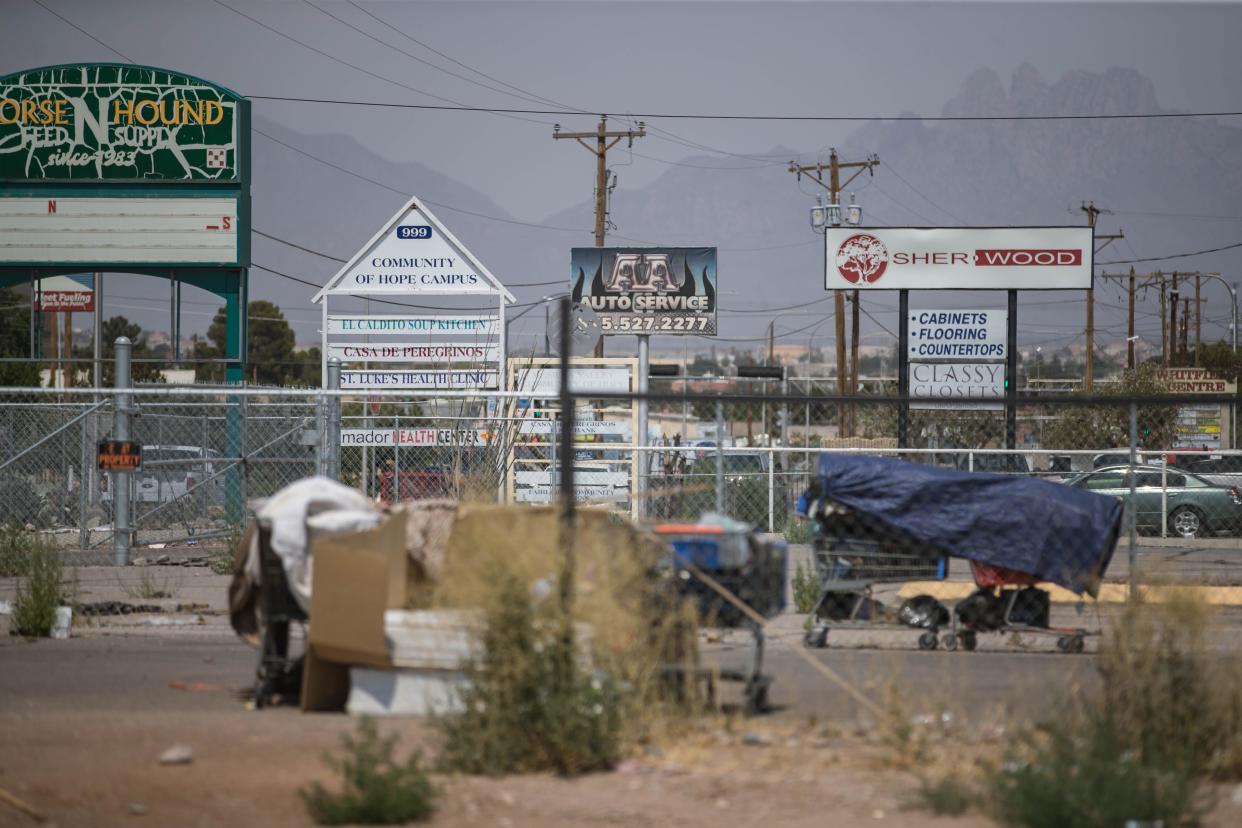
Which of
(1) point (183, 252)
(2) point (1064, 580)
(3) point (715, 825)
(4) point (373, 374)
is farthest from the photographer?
(4) point (373, 374)

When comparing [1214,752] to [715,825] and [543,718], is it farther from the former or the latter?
[543,718]

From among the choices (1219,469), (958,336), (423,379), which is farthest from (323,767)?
(1219,469)

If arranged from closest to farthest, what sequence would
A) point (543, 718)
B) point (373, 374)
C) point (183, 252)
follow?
1. point (543, 718)
2. point (183, 252)
3. point (373, 374)

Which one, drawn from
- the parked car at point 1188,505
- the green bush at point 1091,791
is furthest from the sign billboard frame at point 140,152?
the green bush at point 1091,791

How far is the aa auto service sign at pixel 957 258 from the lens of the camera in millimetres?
26062

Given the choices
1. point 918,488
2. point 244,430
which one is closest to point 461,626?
point 918,488

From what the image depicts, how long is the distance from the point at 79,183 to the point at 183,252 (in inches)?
84.7

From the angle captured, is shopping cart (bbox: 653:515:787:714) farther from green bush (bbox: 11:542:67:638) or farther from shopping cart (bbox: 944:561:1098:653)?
green bush (bbox: 11:542:67:638)

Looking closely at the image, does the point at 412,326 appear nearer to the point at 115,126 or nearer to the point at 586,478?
the point at 586,478

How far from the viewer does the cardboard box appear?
7.62m

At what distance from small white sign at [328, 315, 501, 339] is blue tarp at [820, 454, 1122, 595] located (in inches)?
553

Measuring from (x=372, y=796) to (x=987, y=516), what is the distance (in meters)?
6.21

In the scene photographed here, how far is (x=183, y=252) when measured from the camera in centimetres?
2161

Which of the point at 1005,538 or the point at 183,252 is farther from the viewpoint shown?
the point at 183,252
